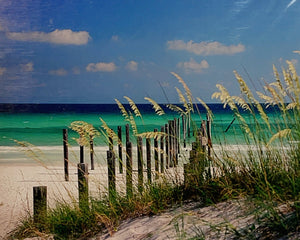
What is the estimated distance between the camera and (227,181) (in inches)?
180

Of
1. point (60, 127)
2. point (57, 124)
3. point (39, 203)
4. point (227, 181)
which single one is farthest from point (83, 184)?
point (57, 124)

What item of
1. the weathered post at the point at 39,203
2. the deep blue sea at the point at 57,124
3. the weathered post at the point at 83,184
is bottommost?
the weathered post at the point at 39,203

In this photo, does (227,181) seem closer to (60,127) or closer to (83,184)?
(83,184)

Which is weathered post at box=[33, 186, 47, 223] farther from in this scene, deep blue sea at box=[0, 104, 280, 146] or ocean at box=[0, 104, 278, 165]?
deep blue sea at box=[0, 104, 280, 146]

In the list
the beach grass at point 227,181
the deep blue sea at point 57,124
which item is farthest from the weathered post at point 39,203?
the deep blue sea at point 57,124

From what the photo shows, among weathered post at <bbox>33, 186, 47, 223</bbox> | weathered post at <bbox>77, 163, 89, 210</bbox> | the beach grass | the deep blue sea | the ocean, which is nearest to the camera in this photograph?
the beach grass

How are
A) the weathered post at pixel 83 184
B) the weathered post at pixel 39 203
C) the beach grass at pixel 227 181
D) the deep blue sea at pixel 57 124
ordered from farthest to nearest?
the deep blue sea at pixel 57 124, the weathered post at pixel 39 203, the weathered post at pixel 83 184, the beach grass at pixel 227 181

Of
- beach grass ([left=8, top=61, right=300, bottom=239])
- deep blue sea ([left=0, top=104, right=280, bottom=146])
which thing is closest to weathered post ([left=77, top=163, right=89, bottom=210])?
beach grass ([left=8, top=61, right=300, bottom=239])

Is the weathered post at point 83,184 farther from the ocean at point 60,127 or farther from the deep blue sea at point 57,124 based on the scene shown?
the deep blue sea at point 57,124

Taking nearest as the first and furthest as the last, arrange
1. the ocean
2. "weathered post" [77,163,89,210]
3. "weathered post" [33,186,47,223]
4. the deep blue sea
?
"weathered post" [77,163,89,210] → "weathered post" [33,186,47,223] → the ocean → the deep blue sea

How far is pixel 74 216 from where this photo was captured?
4859 millimetres

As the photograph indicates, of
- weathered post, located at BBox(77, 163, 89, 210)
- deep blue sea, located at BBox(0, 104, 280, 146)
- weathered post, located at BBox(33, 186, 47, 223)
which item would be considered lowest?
weathered post, located at BBox(33, 186, 47, 223)

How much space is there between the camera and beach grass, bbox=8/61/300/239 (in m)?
3.97

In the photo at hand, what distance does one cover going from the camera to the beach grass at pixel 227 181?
397 cm
